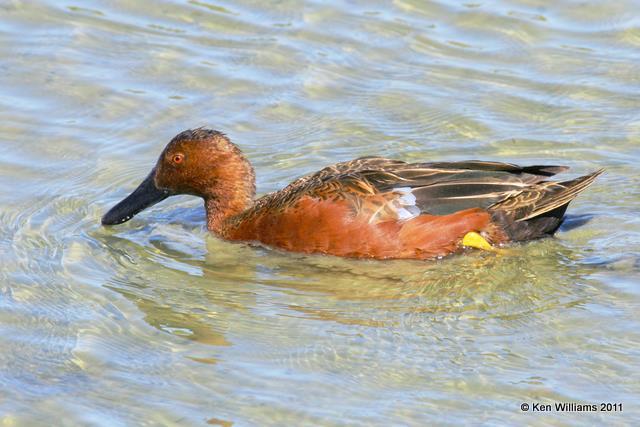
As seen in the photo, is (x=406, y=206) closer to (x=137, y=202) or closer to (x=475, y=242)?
(x=475, y=242)

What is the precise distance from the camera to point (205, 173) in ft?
27.4

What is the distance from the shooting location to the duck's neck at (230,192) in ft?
27.3

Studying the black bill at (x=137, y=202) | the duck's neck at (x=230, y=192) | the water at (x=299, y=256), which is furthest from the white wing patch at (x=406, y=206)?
the black bill at (x=137, y=202)

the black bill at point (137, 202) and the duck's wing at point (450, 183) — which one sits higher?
the duck's wing at point (450, 183)

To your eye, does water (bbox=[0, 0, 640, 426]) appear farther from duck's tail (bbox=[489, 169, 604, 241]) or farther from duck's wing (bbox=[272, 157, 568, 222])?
duck's wing (bbox=[272, 157, 568, 222])

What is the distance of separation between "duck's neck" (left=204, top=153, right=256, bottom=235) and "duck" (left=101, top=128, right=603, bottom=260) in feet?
0.86

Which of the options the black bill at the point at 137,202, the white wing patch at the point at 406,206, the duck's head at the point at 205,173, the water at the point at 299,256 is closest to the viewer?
the water at the point at 299,256

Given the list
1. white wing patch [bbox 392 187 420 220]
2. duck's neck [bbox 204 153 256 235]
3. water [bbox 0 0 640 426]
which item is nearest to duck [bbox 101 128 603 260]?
white wing patch [bbox 392 187 420 220]

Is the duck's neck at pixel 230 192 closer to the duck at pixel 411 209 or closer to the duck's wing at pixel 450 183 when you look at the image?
the duck at pixel 411 209

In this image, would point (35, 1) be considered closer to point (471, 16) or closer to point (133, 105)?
point (133, 105)

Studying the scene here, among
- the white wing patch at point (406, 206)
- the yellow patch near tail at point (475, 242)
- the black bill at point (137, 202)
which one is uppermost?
the white wing patch at point (406, 206)

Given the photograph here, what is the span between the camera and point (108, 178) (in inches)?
348

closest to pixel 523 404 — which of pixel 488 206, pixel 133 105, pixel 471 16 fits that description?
pixel 488 206

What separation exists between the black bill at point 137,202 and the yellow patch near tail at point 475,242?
221 centimetres
